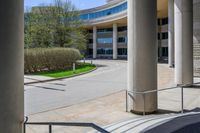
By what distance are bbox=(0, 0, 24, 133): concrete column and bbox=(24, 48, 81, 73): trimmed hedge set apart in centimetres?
2416

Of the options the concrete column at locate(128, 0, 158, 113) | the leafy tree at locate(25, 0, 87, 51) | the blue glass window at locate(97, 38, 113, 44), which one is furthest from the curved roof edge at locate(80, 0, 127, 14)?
the concrete column at locate(128, 0, 158, 113)

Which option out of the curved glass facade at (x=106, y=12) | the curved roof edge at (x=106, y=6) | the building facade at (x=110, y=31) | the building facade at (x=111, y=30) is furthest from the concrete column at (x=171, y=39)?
the curved roof edge at (x=106, y=6)

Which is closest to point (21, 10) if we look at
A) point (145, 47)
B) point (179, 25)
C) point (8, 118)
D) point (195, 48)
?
point (8, 118)

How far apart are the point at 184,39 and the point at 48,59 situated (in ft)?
60.0

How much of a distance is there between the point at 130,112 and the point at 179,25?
830 cm

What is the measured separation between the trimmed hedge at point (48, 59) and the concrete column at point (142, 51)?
20.2m

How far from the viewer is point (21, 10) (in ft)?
15.2

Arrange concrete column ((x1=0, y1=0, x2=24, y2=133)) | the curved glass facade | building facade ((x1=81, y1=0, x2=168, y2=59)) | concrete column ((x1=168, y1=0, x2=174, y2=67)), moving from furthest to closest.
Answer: the curved glass facade
building facade ((x1=81, y1=0, x2=168, y2=59))
concrete column ((x1=168, y1=0, x2=174, y2=67))
concrete column ((x1=0, y1=0, x2=24, y2=133))

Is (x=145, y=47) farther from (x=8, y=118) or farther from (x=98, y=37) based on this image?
(x=98, y=37)

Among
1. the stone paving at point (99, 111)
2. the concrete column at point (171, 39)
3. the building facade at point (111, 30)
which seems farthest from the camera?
the building facade at point (111, 30)

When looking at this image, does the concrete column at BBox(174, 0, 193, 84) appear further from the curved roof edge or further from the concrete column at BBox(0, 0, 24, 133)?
the curved roof edge

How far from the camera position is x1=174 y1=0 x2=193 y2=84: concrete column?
16.1 meters

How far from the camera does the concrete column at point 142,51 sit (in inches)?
369

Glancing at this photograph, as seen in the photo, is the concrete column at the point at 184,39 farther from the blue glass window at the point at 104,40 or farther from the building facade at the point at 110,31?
the blue glass window at the point at 104,40
